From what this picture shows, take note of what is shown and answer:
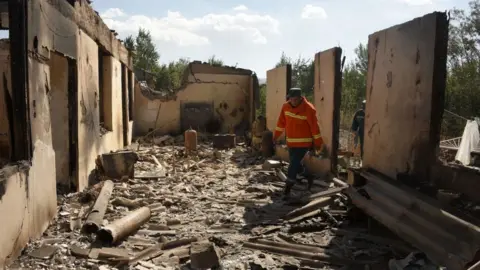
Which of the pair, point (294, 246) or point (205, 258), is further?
point (294, 246)

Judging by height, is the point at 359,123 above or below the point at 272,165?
above

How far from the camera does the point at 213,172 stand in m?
10.1

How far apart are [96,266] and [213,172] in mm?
5785

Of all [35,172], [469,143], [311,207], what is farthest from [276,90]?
[35,172]

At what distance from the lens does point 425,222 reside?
4.02 m

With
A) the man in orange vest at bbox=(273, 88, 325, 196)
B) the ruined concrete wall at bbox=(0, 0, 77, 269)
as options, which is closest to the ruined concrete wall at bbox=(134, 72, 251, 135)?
the man in orange vest at bbox=(273, 88, 325, 196)

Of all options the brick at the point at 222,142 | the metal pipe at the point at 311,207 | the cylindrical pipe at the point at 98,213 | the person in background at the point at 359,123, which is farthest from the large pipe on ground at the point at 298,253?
the brick at the point at 222,142

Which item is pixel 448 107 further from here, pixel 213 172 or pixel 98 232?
pixel 98 232

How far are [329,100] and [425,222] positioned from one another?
16.6 feet

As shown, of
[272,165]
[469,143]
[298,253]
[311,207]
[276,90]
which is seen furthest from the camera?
[276,90]

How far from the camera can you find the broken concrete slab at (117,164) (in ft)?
28.7

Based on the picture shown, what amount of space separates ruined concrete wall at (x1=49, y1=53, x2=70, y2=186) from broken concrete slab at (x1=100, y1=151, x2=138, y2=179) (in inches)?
61.6

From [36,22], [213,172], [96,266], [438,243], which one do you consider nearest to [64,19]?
[36,22]

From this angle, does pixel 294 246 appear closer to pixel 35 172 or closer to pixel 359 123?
pixel 35 172
